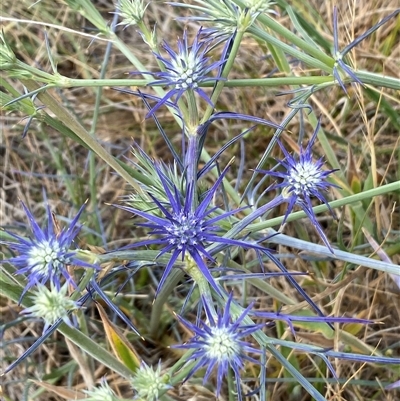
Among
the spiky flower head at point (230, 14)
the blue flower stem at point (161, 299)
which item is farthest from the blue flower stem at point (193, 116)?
the blue flower stem at point (161, 299)

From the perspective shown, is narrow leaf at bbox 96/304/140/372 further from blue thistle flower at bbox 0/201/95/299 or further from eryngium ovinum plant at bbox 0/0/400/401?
blue thistle flower at bbox 0/201/95/299

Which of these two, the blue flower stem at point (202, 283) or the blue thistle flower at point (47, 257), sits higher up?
the blue flower stem at point (202, 283)

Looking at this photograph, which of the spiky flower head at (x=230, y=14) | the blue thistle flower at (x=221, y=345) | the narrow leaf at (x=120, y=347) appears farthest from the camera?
the narrow leaf at (x=120, y=347)

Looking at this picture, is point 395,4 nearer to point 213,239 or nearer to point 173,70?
point 173,70

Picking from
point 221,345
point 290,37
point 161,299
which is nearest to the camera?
point 221,345

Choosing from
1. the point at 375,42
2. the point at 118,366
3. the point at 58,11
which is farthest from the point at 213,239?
the point at 58,11

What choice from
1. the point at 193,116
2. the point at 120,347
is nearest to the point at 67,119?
the point at 193,116

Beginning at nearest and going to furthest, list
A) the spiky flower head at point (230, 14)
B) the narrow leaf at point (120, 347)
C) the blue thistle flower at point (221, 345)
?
the blue thistle flower at point (221, 345), the spiky flower head at point (230, 14), the narrow leaf at point (120, 347)

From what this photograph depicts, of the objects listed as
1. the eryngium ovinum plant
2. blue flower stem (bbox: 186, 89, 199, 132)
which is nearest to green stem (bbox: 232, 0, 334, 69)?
the eryngium ovinum plant

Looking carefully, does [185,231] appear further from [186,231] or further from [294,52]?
[294,52]

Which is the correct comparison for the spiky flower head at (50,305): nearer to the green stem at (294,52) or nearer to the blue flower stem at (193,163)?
the blue flower stem at (193,163)

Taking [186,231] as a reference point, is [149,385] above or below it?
below
